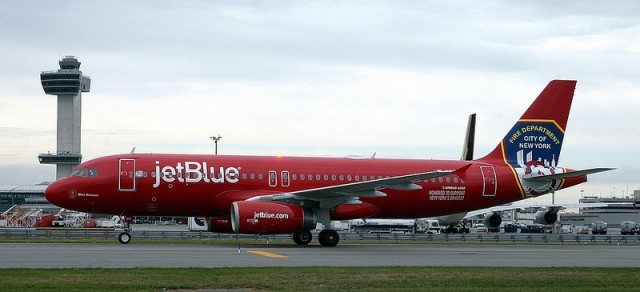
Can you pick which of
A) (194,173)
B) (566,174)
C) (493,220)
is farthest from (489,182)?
(493,220)

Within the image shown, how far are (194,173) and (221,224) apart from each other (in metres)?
2.45

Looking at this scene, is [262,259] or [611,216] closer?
[262,259]

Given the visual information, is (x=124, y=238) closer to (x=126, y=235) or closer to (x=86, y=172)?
(x=126, y=235)

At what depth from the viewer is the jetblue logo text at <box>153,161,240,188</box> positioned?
109 ft

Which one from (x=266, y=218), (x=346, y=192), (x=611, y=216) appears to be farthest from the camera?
(x=611, y=216)

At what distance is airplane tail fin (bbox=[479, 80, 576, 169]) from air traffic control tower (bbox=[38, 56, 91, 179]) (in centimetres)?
12443

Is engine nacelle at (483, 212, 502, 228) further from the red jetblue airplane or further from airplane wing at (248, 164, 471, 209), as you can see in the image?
airplane wing at (248, 164, 471, 209)

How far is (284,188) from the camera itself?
114 ft

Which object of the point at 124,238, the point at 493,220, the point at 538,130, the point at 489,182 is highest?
the point at 538,130

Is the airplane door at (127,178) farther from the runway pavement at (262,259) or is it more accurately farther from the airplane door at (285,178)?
the airplane door at (285,178)

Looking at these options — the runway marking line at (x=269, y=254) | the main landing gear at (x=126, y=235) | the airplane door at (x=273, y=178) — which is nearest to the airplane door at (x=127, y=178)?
the main landing gear at (x=126, y=235)

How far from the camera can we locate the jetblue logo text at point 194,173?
33.3 meters

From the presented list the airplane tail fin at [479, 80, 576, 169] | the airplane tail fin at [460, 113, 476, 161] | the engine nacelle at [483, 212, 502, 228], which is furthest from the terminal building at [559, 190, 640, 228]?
the airplane tail fin at [479, 80, 576, 169]

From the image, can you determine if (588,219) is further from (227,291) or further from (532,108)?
(227,291)
